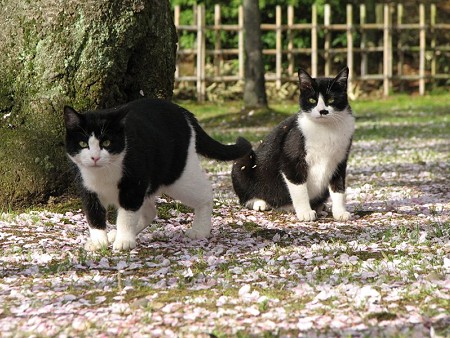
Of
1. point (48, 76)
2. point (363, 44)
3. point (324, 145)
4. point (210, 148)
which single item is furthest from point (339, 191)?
point (363, 44)

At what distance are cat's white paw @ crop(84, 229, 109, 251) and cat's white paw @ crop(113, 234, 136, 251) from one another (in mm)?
85

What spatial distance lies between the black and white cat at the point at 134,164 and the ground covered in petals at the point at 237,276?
21 centimetres

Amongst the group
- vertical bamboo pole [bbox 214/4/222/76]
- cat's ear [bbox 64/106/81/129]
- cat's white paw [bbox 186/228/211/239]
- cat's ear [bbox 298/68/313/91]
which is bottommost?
cat's white paw [bbox 186/228/211/239]

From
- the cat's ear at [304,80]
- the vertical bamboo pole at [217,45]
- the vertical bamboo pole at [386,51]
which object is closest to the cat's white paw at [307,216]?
the cat's ear at [304,80]

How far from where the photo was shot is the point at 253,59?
2017cm

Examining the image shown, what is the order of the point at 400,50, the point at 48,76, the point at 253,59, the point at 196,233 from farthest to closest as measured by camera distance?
the point at 400,50 < the point at 253,59 < the point at 48,76 < the point at 196,233

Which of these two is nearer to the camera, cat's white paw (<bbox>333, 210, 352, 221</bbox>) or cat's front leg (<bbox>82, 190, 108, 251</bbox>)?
cat's front leg (<bbox>82, 190, 108, 251</bbox>)

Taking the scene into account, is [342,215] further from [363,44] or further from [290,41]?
[363,44]

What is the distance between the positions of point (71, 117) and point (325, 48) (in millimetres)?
21267

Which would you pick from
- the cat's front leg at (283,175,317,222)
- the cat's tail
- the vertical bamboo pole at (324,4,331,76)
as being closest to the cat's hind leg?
the cat's front leg at (283,175,317,222)

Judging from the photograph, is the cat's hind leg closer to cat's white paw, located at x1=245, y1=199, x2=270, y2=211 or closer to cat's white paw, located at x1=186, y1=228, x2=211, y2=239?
cat's white paw, located at x1=245, y1=199, x2=270, y2=211

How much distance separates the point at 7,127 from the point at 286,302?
3.77m

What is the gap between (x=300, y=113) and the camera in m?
7.89

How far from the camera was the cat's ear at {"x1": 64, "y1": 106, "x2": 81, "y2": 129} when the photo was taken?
5815mm
